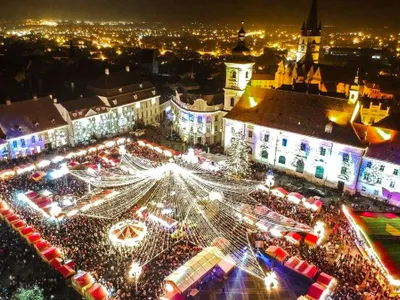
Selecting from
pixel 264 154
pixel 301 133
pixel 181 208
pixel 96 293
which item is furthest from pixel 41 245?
pixel 301 133

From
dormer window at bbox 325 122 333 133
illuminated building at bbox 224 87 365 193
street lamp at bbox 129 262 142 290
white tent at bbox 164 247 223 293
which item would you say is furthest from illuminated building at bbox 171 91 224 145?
street lamp at bbox 129 262 142 290

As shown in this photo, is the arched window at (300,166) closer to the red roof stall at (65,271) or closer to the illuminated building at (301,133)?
the illuminated building at (301,133)

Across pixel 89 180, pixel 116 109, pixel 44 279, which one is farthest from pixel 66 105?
pixel 44 279

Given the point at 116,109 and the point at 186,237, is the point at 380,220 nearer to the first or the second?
the point at 186,237

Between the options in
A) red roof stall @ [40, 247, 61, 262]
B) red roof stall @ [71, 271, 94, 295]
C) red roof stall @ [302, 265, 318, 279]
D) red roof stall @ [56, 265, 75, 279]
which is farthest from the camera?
red roof stall @ [40, 247, 61, 262]

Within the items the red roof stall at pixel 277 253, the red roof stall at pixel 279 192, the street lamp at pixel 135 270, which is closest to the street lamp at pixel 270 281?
the red roof stall at pixel 277 253

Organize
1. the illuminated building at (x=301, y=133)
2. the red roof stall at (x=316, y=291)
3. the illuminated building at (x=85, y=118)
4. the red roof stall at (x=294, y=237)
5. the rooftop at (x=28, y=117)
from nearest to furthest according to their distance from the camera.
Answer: the red roof stall at (x=316, y=291) → the red roof stall at (x=294, y=237) → the illuminated building at (x=301, y=133) → the rooftop at (x=28, y=117) → the illuminated building at (x=85, y=118)

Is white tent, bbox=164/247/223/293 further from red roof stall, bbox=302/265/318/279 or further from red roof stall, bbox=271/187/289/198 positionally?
red roof stall, bbox=271/187/289/198
